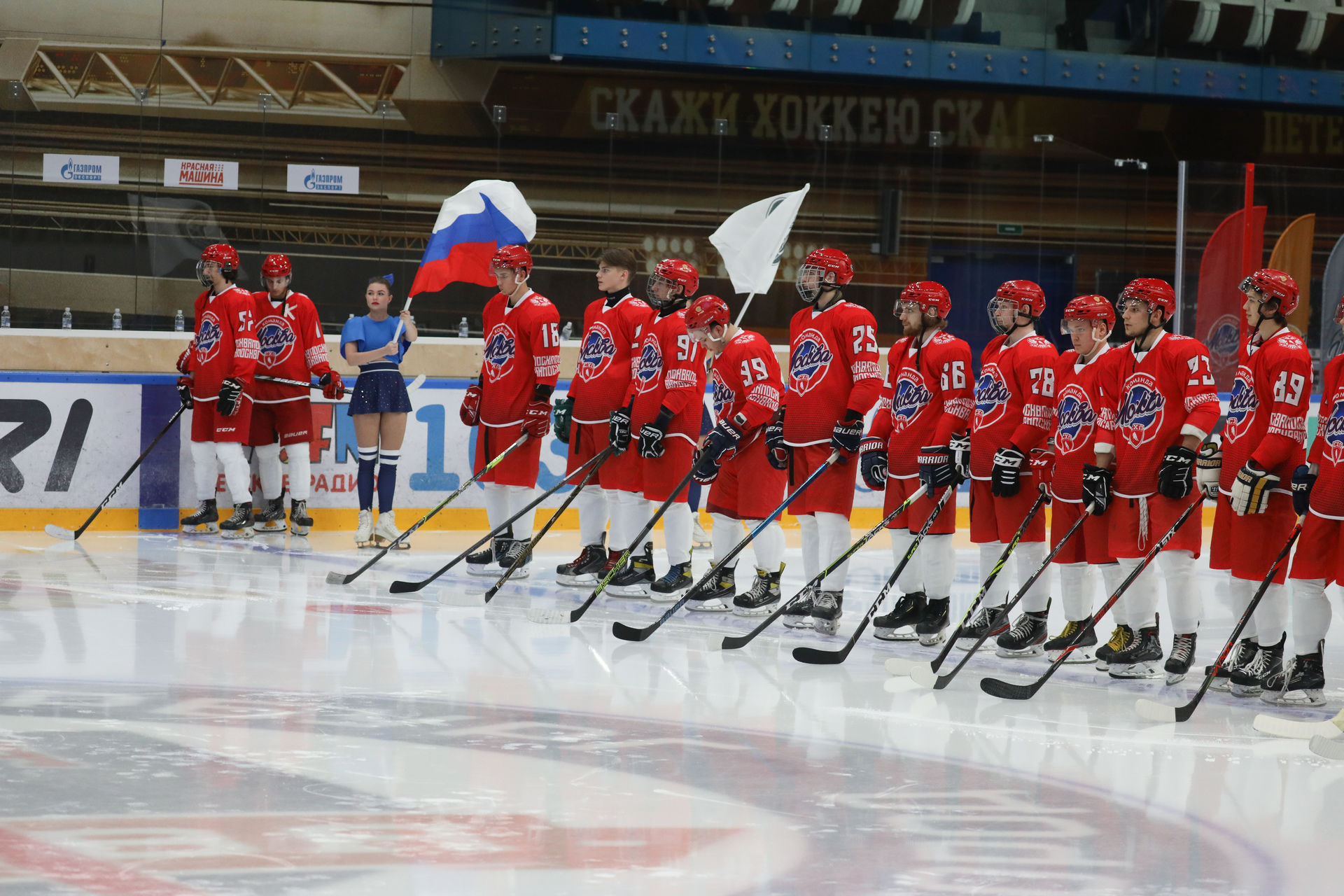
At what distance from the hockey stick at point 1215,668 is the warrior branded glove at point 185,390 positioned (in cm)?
598

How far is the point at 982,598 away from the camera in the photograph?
6.20 metres

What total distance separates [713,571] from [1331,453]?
106 inches

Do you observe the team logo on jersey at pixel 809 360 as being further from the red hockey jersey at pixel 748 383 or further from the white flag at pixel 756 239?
the white flag at pixel 756 239

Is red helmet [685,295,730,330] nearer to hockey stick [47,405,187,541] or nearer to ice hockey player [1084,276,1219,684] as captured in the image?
ice hockey player [1084,276,1219,684]

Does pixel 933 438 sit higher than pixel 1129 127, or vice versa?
pixel 1129 127

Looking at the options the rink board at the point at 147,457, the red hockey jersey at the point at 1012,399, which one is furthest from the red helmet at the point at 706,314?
the rink board at the point at 147,457

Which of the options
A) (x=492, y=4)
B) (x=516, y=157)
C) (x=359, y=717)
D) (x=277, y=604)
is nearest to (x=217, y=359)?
(x=277, y=604)

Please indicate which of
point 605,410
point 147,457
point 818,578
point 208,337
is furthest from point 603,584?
point 147,457

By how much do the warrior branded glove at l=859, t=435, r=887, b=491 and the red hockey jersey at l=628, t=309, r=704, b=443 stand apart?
0.95m

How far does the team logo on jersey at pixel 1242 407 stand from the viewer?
17.9ft

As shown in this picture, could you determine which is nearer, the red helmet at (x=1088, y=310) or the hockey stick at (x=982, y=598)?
the hockey stick at (x=982, y=598)

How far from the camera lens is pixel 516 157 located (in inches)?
482

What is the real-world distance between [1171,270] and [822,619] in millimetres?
6567

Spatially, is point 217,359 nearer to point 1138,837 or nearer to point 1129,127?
point 1138,837
